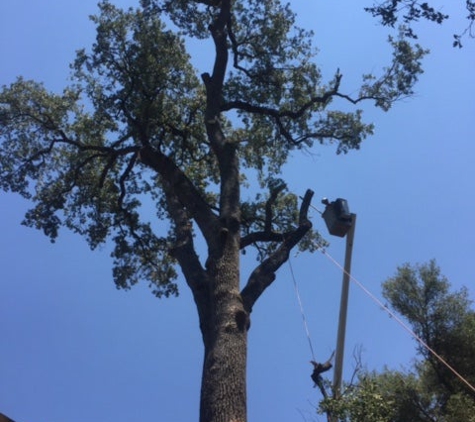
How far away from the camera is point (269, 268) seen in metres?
7.67

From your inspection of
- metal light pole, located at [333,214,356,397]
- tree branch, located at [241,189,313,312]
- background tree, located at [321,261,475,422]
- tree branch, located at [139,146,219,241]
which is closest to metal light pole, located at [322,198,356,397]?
metal light pole, located at [333,214,356,397]

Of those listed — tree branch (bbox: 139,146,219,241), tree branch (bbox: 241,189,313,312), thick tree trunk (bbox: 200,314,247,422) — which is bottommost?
thick tree trunk (bbox: 200,314,247,422)

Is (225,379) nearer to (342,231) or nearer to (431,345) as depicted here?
(342,231)

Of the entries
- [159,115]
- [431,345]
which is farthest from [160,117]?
[431,345]

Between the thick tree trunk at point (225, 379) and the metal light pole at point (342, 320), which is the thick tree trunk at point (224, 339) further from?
the metal light pole at point (342, 320)

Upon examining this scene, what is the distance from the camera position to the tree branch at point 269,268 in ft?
23.8

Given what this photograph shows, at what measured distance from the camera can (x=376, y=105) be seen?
12625 millimetres

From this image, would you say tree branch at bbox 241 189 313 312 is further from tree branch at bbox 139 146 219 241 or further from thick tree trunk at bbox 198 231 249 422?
tree branch at bbox 139 146 219 241

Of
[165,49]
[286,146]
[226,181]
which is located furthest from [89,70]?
[226,181]

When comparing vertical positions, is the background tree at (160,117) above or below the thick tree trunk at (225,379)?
above

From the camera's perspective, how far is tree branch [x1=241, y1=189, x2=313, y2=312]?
23.8 ft

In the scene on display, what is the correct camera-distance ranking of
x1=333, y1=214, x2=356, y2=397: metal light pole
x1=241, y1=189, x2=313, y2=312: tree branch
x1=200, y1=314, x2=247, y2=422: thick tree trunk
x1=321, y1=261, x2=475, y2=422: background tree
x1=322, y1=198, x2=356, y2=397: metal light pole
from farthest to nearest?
x1=321, y1=261, x2=475, y2=422: background tree < x1=241, y1=189, x2=313, y2=312: tree branch < x1=322, y1=198, x2=356, y2=397: metal light pole < x1=333, y1=214, x2=356, y2=397: metal light pole < x1=200, y1=314, x2=247, y2=422: thick tree trunk

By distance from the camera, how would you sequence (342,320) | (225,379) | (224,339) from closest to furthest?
(225,379) → (224,339) → (342,320)

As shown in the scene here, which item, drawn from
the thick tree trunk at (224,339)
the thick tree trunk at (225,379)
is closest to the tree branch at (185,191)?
the thick tree trunk at (224,339)
